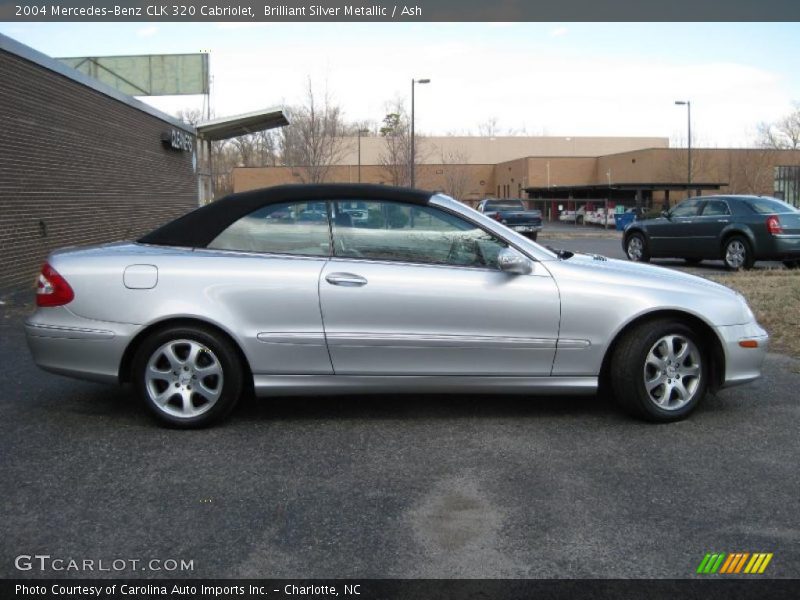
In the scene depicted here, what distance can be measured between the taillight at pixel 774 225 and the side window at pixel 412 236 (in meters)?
11.1

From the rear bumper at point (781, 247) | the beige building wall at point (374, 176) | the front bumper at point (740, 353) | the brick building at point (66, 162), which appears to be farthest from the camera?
the beige building wall at point (374, 176)

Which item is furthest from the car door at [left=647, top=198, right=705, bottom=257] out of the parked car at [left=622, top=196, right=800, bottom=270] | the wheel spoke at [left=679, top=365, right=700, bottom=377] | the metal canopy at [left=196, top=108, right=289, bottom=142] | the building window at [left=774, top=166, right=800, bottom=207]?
the building window at [left=774, top=166, right=800, bottom=207]

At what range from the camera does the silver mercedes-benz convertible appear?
15.2ft

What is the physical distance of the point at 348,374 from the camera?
471 centimetres

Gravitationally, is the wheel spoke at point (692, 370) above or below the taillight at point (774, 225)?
below

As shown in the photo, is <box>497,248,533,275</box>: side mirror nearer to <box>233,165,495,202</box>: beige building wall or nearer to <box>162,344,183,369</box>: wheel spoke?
<box>162,344,183,369</box>: wheel spoke

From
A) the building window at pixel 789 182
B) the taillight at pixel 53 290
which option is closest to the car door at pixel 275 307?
the taillight at pixel 53 290

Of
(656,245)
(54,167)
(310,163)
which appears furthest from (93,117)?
(310,163)

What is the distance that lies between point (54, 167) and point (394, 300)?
11171 mm

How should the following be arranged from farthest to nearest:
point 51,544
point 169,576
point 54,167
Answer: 1. point 54,167
2. point 51,544
3. point 169,576

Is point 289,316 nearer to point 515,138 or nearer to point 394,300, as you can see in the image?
point 394,300

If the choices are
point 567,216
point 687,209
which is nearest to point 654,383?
point 687,209

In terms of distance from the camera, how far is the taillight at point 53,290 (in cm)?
471

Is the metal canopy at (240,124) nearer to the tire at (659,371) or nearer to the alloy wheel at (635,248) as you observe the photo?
the alloy wheel at (635,248)
